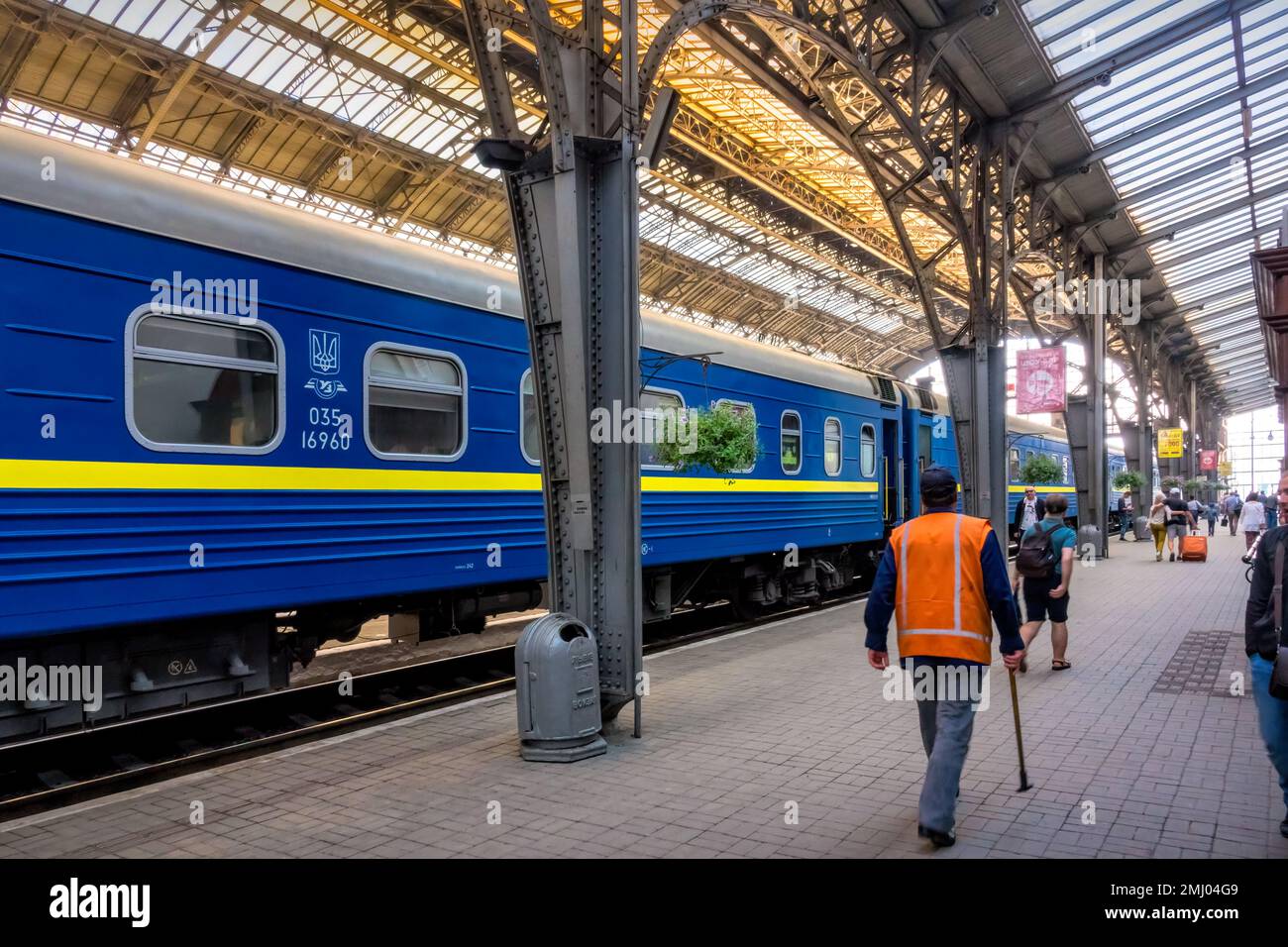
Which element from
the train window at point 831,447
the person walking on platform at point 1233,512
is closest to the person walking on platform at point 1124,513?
the person walking on platform at point 1233,512

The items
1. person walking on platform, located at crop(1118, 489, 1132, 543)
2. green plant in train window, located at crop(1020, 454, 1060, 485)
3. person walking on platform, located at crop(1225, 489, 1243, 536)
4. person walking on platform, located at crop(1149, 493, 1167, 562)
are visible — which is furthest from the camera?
person walking on platform, located at crop(1225, 489, 1243, 536)

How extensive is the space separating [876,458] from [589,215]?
960 centimetres

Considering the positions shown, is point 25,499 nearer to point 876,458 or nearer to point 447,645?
point 447,645

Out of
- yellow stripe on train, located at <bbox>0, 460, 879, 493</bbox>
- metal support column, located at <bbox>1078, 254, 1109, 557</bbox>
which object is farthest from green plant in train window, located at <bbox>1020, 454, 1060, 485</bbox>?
yellow stripe on train, located at <bbox>0, 460, 879, 493</bbox>

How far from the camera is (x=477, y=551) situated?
25.5 ft

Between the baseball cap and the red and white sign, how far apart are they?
13.3 m

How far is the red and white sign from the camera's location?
55.6 ft

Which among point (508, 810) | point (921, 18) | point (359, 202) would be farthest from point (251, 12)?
point (508, 810)

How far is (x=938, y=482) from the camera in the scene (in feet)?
15.1

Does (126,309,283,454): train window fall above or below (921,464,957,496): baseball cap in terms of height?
above

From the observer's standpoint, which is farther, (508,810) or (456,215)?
(456,215)

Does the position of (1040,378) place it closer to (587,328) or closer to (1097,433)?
(1097,433)

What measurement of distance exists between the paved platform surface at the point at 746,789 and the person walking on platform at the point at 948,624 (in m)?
0.35

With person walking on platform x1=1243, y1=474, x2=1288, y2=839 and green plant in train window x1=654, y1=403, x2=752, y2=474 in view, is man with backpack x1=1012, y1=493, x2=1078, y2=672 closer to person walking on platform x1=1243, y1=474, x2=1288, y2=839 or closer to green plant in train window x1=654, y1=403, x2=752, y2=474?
green plant in train window x1=654, y1=403, x2=752, y2=474
